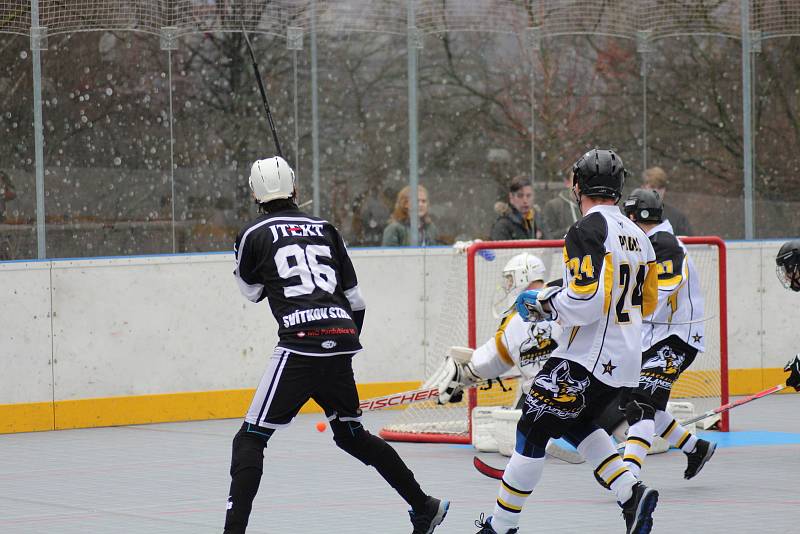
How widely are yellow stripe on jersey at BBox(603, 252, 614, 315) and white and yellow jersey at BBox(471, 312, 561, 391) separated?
1.54m

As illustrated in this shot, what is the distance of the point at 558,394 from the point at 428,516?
772mm

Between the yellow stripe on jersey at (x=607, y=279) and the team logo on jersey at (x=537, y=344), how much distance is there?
1504 millimetres

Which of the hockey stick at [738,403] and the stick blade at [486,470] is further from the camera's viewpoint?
the hockey stick at [738,403]

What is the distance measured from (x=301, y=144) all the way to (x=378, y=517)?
5.66 m

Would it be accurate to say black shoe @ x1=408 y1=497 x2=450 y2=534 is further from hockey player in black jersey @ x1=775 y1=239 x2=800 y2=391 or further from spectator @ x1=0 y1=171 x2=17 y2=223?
spectator @ x1=0 y1=171 x2=17 y2=223

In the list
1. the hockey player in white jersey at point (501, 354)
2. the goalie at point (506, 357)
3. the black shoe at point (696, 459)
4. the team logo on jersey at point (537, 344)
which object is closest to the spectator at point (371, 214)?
the goalie at point (506, 357)

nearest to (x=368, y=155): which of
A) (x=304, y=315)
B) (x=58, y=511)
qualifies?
(x=58, y=511)

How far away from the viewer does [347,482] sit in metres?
8.07

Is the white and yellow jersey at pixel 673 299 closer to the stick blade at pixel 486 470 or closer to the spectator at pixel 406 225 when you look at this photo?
the stick blade at pixel 486 470

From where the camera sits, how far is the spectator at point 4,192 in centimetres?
1084

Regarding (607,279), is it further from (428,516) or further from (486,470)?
(486,470)

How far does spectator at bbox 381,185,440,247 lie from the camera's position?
1215cm

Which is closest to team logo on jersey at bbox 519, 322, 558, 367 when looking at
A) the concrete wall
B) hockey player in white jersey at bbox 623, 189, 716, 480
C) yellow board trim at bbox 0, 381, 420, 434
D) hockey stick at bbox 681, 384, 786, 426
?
hockey player in white jersey at bbox 623, 189, 716, 480

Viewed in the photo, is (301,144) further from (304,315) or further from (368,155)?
(304,315)
